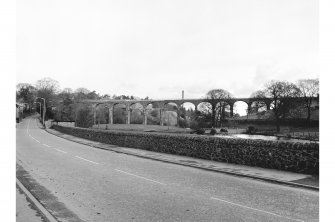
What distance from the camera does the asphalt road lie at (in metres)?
7.82

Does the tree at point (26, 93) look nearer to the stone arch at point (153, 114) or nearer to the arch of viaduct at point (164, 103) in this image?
the arch of viaduct at point (164, 103)

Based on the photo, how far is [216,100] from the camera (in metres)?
88.9

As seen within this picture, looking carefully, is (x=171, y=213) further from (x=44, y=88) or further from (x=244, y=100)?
(x=44, y=88)

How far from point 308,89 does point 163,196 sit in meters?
82.5

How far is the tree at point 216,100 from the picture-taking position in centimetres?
8709

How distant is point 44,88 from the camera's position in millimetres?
105875

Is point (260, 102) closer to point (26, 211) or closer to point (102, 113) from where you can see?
point (102, 113)

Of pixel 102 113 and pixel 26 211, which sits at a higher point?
pixel 102 113

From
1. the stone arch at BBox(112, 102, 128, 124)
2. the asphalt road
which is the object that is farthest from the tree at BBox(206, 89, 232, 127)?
the asphalt road

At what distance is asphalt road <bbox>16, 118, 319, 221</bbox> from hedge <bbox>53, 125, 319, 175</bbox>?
286cm

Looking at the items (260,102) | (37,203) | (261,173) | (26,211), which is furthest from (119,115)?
(26,211)

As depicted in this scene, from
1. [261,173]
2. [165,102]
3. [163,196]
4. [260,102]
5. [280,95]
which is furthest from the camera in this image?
[165,102]

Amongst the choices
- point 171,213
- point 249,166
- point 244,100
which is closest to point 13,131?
point 171,213

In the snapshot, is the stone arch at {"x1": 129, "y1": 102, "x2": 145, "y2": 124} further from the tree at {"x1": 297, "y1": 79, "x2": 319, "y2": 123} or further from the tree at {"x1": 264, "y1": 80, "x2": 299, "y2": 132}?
the tree at {"x1": 297, "y1": 79, "x2": 319, "y2": 123}
